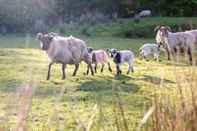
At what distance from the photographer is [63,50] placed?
15.6 meters

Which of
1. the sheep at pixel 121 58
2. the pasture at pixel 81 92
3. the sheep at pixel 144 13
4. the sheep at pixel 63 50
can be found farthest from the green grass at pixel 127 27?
the sheep at pixel 63 50

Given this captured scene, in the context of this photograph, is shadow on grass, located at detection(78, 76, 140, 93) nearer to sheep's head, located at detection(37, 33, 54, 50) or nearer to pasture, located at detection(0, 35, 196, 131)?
pasture, located at detection(0, 35, 196, 131)

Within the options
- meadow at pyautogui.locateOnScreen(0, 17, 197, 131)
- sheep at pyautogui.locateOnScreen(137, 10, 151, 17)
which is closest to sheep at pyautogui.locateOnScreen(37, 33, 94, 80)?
meadow at pyautogui.locateOnScreen(0, 17, 197, 131)

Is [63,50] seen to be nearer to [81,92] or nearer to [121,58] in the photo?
[121,58]

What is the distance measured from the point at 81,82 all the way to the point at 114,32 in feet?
76.0


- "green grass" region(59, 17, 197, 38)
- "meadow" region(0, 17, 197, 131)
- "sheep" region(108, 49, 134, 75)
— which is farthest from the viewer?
"green grass" region(59, 17, 197, 38)

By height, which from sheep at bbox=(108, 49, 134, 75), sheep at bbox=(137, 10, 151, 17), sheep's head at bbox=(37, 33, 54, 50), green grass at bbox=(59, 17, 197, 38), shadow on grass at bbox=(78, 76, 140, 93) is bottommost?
shadow on grass at bbox=(78, 76, 140, 93)

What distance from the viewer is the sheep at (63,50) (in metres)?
15.4

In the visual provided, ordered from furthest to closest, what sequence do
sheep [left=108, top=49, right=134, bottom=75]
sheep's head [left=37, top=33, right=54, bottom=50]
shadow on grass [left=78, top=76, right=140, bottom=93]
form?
sheep [left=108, top=49, right=134, bottom=75] → sheep's head [left=37, top=33, right=54, bottom=50] → shadow on grass [left=78, top=76, right=140, bottom=93]

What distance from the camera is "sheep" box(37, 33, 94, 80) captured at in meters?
15.4

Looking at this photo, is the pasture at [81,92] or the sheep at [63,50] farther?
the sheep at [63,50]

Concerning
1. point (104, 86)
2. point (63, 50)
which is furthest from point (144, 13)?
point (104, 86)

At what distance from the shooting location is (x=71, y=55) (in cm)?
1589

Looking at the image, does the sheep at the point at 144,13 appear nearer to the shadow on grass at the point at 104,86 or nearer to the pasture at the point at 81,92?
the pasture at the point at 81,92
